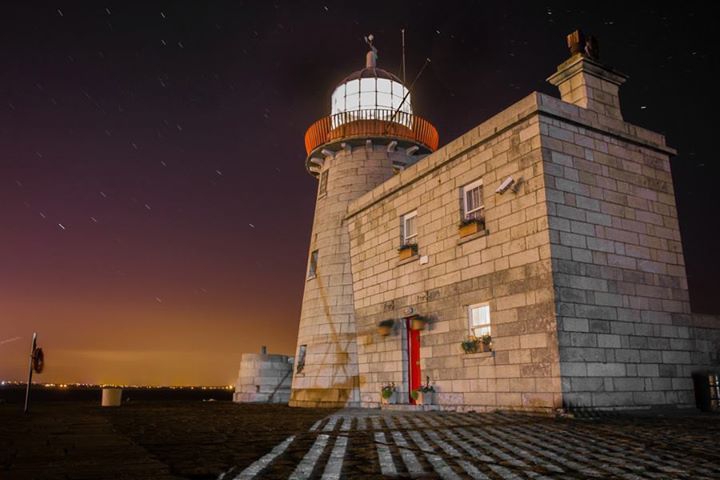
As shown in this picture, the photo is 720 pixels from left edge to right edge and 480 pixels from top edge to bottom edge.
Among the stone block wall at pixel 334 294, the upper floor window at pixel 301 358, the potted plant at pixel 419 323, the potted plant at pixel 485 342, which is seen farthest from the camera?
the upper floor window at pixel 301 358

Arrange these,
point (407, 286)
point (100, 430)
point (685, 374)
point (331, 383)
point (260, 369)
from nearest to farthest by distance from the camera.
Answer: point (100, 430) < point (685, 374) < point (407, 286) < point (331, 383) < point (260, 369)

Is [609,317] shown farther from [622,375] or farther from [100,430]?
[100,430]

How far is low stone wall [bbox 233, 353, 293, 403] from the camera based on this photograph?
2616cm

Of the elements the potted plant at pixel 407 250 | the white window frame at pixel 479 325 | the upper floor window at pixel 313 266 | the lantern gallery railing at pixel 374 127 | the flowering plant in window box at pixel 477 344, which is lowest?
the flowering plant in window box at pixel 477 344

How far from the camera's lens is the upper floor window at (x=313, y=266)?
21.3m

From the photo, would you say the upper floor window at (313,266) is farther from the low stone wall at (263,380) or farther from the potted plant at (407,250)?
the low stone wall at (263,380)

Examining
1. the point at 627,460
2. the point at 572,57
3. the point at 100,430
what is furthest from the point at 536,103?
the point at 100,430

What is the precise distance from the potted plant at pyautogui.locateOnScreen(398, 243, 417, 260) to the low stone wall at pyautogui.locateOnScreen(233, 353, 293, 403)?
12756mm

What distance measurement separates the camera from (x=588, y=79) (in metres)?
13.5

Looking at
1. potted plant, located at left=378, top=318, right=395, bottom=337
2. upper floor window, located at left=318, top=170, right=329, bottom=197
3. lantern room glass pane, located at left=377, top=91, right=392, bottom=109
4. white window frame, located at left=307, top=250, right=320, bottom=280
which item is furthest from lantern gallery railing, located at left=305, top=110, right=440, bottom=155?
potted plant, located at left=378, top=318, right=395, bottom=337

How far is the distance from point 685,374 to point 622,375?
2383mm

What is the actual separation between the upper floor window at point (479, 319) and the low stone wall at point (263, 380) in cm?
1508

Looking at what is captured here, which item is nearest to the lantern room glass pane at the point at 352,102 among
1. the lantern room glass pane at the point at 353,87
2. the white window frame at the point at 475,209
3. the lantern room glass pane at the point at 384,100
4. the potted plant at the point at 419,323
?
the lantern room glass pane at the point at 353,87

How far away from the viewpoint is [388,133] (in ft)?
69.3
